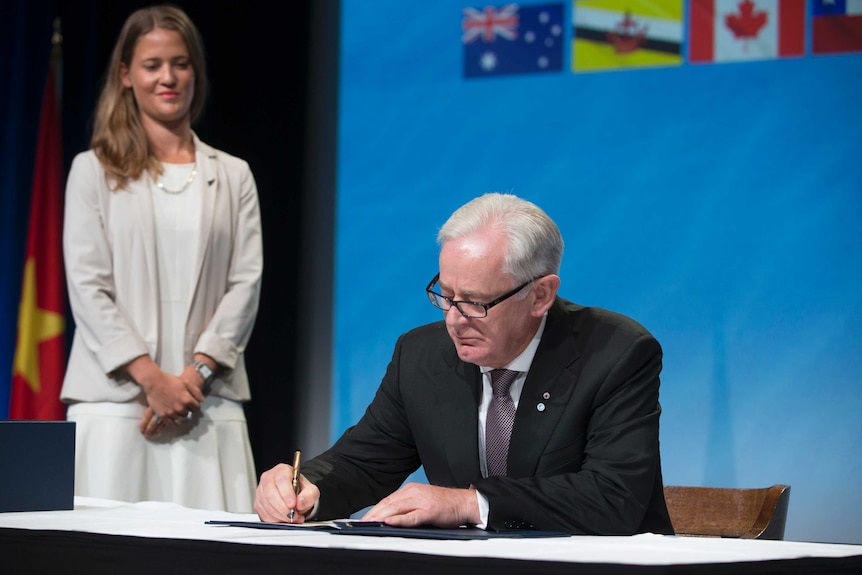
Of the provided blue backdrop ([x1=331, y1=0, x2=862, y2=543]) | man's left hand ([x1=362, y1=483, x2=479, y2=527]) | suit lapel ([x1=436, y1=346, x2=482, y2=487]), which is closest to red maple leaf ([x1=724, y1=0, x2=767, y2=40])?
blue backdrop ([x1=331, y1=0, x2=862, y2=543])

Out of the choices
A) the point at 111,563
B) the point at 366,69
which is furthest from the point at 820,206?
the point at 111,563

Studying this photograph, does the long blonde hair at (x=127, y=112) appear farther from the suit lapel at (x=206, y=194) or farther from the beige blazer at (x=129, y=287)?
the suit lapel at (x=206, y=194)

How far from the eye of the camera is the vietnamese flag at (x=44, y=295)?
5.00m

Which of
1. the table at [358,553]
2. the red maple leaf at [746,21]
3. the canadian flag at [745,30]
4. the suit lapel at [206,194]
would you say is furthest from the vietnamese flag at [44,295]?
the table at [358,553]

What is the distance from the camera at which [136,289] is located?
371 centimetres

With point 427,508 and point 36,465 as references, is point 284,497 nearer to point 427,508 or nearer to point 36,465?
point 427,508

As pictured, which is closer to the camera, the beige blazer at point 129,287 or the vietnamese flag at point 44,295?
the beige blazer at point 129,287

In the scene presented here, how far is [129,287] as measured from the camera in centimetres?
372

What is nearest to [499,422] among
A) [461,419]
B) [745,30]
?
[461,419]

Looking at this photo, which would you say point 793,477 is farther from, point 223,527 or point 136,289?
point 223,527

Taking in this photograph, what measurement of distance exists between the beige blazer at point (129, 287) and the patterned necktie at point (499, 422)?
135 cm

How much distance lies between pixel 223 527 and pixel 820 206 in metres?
3.20

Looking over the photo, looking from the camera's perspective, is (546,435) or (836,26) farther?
(836,26)

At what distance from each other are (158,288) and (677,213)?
2.13 meters
